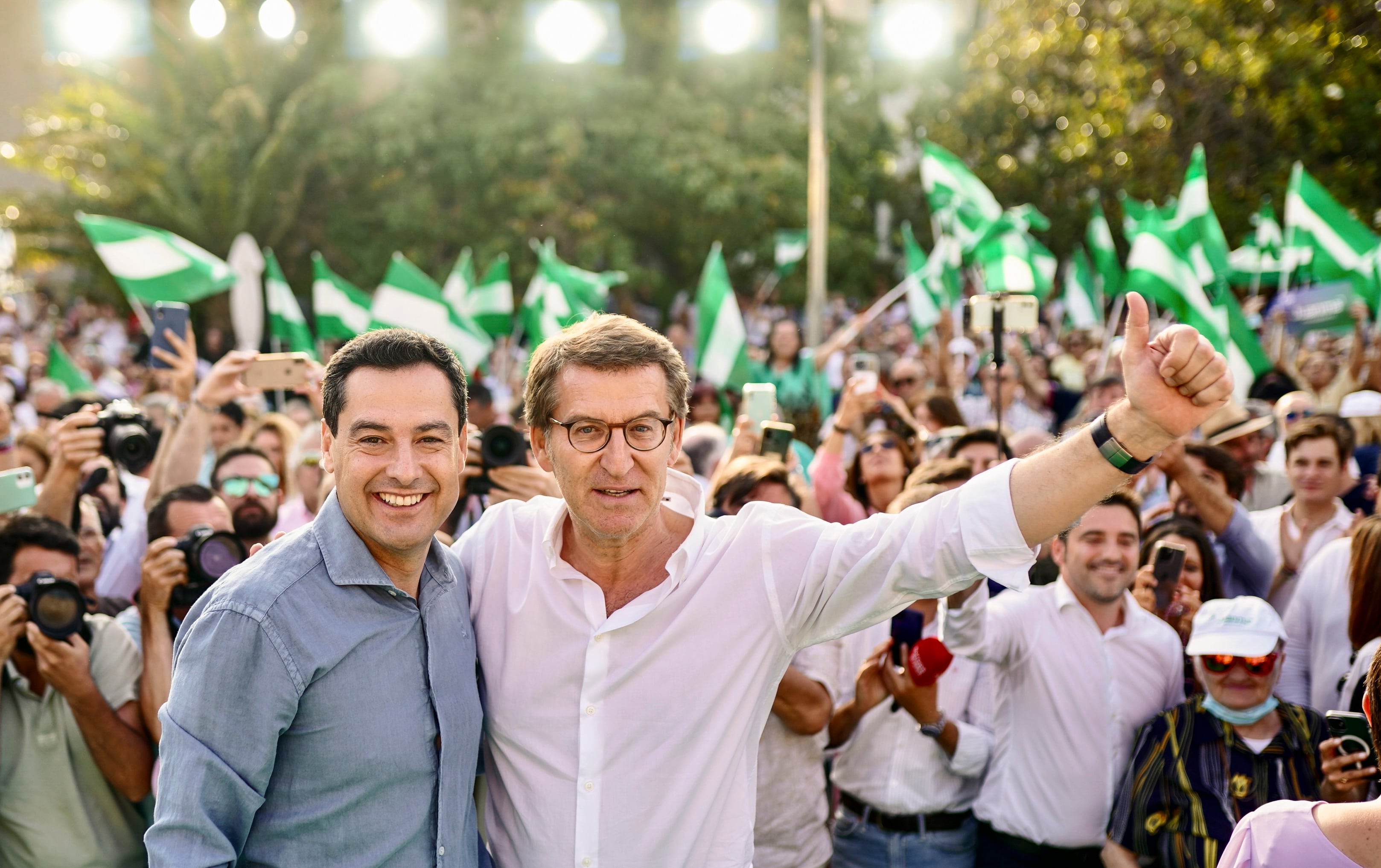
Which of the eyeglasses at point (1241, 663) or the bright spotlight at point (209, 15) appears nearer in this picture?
the eyeglasses at point (1241, 663)

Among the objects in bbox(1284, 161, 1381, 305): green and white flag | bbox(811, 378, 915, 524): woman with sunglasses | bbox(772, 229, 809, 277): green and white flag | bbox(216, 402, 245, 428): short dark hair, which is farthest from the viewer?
bbox(772, 229, 809, 277): green and white flag

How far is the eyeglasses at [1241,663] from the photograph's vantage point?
3762mm

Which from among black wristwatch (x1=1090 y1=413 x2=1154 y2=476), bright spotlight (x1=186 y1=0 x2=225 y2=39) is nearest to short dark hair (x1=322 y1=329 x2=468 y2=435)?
black wristwatch (x1=1090 y1=413 x2=1154 y2=476)

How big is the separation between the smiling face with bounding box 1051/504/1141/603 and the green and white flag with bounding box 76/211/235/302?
249 inches

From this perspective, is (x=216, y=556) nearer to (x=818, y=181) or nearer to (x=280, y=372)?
(x=280, y=372)

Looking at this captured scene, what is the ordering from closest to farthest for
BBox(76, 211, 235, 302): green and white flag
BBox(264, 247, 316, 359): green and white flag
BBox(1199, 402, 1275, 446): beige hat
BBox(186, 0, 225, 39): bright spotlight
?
1. BBox(1199, 402, 1275, 446): beige hat
2. BBox(76, 211, 235, 302): green and white flag
3. BBox(186, 0, 225, 39): bright spotlight
4. BBox(264, 247, 316, 359): green and white flag

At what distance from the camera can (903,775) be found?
402 centimetres

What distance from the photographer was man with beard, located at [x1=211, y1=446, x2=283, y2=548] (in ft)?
16.6

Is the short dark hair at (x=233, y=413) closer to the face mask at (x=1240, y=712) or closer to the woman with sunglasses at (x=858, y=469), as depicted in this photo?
the woman with sunglasses at (x=858, y=469)

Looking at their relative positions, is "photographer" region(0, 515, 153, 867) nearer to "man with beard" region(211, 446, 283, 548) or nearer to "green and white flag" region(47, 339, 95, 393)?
"man with beard" region(211, 446, 283, 548)

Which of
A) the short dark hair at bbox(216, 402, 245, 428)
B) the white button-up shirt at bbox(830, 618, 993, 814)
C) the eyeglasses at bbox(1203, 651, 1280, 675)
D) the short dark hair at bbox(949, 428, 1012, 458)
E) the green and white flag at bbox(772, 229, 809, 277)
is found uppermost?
the green and white flag at bbox(772, 229, 809, 277)

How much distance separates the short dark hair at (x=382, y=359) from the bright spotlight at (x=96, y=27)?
8919 millimetres

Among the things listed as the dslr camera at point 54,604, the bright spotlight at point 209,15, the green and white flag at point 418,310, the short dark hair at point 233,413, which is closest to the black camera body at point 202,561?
the dslr camera at point 54,604

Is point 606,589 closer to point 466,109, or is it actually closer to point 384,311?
point 384,311
